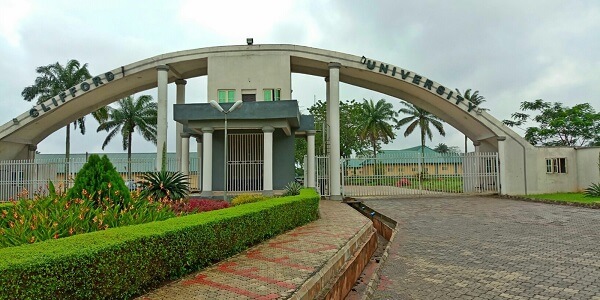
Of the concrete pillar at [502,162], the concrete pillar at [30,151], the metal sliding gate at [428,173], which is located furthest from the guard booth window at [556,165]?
the concrete pillar at [30,151]

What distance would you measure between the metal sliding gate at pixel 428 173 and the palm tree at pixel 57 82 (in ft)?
73.9

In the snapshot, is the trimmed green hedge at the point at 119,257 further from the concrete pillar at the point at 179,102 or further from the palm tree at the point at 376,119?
the palm tree at the point at 376,119

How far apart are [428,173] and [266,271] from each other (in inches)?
614

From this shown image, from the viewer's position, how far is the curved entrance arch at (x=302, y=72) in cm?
1805

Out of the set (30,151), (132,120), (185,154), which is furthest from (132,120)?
(185,154)

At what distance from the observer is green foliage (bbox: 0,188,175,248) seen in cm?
485

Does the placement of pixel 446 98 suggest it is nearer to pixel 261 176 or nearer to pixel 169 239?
pixel 261 176

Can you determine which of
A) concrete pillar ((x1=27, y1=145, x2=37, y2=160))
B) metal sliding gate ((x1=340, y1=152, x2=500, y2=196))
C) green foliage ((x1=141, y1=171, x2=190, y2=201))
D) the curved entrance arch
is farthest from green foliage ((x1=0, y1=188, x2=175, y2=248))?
concrete pillar ((x1=27, y1=145, x2=37, y2=160))

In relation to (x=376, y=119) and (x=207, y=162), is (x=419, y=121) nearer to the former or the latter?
(x=376, y=119)

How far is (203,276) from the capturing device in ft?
16.0

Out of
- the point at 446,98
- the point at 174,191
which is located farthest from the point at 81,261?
the point at 446,98

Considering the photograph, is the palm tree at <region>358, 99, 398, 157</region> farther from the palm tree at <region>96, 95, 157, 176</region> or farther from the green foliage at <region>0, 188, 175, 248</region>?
the green foliage at <region>0, 188, 175, 248</region>

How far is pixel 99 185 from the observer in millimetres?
7059

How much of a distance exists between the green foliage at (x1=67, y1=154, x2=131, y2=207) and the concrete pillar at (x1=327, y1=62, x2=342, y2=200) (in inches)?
452
